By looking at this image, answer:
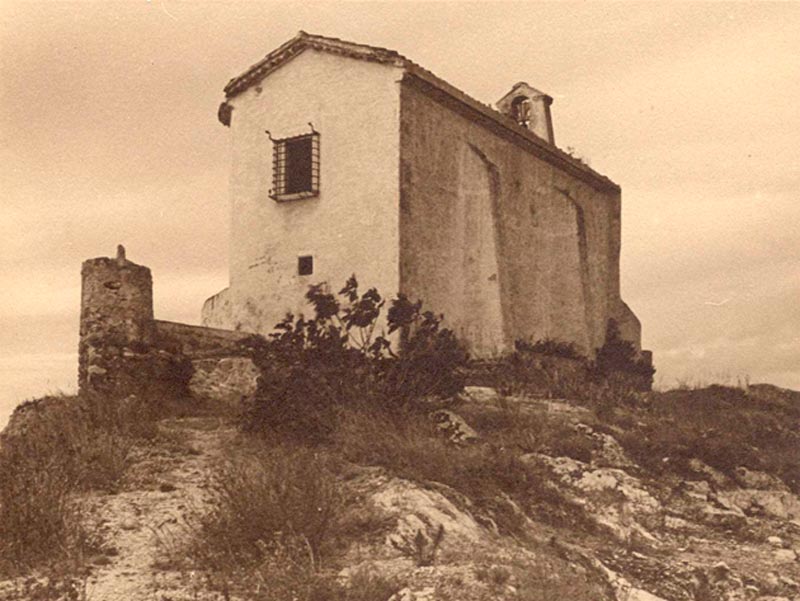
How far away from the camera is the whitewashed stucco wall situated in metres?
15.9

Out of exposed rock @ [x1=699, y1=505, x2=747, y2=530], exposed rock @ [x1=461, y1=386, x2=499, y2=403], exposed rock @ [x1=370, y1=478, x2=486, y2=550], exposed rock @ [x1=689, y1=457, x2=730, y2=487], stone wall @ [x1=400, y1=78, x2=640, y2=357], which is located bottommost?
exposed rock @ [x1=699, y1=505, x2=747, y2=530]

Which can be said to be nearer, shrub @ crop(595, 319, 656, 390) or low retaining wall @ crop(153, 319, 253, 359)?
low retaining wall @ crop(153, 319, 253, 359)

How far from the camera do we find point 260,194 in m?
17.5

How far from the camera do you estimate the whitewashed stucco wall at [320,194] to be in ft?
52.3

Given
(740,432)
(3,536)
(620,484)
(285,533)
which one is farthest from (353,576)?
(740,432)

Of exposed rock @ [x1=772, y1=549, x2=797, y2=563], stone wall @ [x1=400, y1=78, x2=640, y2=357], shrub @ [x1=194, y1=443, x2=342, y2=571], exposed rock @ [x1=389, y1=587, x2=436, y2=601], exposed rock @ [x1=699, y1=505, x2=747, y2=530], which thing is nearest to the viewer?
exposed rock @ [x1=389, y1=587, x2=436, y2=601]

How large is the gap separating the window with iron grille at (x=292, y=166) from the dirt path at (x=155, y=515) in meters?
6.79

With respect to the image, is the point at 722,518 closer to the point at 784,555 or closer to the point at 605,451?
the point at 784,555

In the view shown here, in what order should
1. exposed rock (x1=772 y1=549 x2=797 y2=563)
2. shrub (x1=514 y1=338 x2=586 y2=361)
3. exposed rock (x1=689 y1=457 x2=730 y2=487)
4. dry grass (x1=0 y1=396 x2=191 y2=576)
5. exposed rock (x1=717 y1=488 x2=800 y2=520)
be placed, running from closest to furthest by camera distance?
dry grass (x1=0 y1=396 x2=191 y2=576)
exposed rock (x1=772 y1=549 x2=797 y2=563)
exposed rock (x1=717 y1=488 x2=800 y2=520)
exposed rock (x1=689 y1=457 x2=730 y2=487)
shrub (x1=514 y1=338 x2=586 y2=361)

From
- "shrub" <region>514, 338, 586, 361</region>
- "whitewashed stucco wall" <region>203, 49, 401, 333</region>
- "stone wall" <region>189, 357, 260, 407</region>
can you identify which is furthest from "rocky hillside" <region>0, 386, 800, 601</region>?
"shrub" <region>514, 338, 586, 361</region>

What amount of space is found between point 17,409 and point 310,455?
5.37 meters

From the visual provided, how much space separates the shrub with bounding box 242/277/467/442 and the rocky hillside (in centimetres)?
35

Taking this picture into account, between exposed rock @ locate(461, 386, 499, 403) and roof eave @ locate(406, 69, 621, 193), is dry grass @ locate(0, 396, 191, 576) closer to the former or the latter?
exposed rock @ locate(461, 386, 499, 403)

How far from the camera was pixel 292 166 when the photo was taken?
17.4 meters
